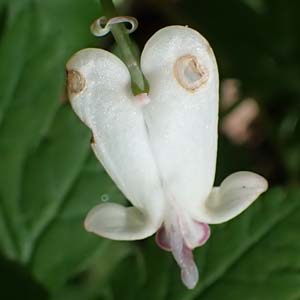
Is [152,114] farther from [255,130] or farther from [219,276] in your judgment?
[255,130]

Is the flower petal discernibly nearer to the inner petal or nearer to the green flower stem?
the inner petal

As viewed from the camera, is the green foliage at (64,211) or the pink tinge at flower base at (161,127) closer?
the pink tinge at flower base at (161,127)

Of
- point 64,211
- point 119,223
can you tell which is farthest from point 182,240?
point 64,211

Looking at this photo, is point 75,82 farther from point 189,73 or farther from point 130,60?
point 189,73

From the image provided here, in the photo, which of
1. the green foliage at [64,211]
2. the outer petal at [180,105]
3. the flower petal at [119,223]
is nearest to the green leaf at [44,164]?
the green foliage at [64,211]

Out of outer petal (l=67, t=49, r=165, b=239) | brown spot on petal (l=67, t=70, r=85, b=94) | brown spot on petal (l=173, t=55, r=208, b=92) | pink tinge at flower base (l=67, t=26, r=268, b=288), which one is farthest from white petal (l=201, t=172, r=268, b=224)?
brown spot on petal (l=67, t=70, r=85, b=94)

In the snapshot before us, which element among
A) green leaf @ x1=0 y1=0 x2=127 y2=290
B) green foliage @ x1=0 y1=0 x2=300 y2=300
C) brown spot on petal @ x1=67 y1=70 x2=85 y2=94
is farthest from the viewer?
green leaf @ x1=0 y1=0 x2=127 y2=290

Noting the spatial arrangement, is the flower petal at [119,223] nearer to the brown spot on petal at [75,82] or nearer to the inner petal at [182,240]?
the inner petal at [182,240]

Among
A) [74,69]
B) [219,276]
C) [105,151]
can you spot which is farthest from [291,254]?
[74,69]
